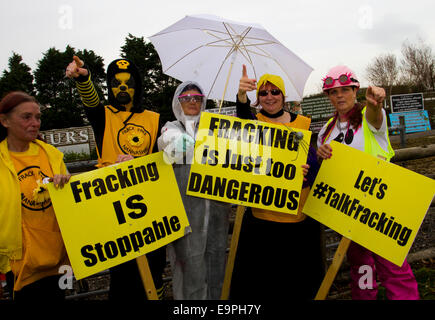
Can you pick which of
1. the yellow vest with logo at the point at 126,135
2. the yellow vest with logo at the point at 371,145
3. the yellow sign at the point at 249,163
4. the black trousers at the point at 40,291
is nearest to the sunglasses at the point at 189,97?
the yellow sign at the point at 249,163

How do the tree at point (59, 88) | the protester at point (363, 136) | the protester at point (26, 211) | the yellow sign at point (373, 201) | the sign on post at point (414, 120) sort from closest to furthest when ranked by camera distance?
1. the protester at point (26, 211)
2. the yellow sign at point (373, 201)
3. the protester at point (363, 136)
4. the sign on post at point (414, 120)
5. the tree at point (59, 88)

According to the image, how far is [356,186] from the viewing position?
244 cm

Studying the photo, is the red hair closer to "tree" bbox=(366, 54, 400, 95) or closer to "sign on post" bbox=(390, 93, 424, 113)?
"sign on post" bbox=(390, 93, 424, 113)

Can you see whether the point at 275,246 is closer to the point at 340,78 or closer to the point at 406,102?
the point at 340,78

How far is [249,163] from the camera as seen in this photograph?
99.5 inches

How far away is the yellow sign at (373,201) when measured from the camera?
7.62ft

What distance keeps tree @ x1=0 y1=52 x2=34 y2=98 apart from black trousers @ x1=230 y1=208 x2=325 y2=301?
4093 cm

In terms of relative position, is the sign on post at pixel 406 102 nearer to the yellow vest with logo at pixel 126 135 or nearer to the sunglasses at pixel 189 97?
the sunglasses at pixel 189 97

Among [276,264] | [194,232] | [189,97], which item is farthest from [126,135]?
[276,264]

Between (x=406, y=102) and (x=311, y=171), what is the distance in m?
20.0

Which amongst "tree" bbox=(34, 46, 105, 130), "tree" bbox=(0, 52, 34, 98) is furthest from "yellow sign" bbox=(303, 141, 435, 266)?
"tree" bbox=(0, 52, 34, 98)

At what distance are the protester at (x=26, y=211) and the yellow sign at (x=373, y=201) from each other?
1.93 meters

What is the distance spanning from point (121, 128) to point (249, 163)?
1.07 metres

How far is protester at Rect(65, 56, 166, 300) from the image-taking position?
102 inches
